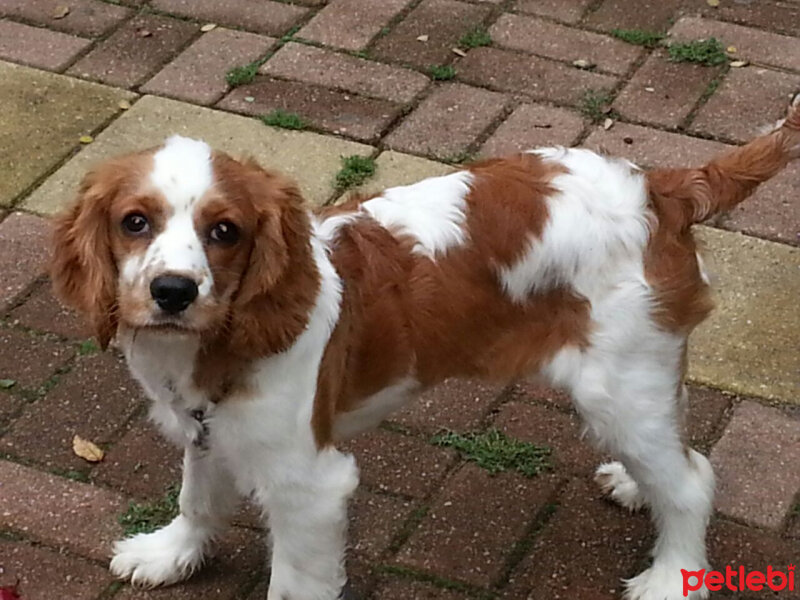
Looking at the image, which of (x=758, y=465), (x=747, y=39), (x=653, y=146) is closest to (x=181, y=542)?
(x=758, y=465)

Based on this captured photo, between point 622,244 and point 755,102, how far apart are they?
8.58 ft

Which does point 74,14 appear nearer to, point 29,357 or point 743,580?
point 29,357

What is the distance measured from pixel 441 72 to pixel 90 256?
3038 millimetres

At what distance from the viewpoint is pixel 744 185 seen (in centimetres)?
358

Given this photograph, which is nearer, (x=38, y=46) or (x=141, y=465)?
(x=141, y=465)

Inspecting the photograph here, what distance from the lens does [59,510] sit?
4027 millimetres

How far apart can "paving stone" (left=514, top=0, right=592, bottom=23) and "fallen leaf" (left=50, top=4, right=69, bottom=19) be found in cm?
196

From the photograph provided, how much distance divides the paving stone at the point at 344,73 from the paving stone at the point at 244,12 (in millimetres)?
215

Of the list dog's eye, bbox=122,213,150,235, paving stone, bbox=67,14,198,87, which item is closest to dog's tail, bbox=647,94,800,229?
dog's eye, bbox=122,213,150,235

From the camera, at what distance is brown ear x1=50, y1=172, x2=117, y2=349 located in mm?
3092

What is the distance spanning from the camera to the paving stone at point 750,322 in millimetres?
4512

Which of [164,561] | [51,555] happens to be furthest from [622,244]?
[51,555]

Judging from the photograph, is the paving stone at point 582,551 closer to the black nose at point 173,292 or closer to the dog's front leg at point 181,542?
the dog's front leg at point 181,542

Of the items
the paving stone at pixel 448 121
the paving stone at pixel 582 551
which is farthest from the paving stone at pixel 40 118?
the paving stone at pixel 582 551
